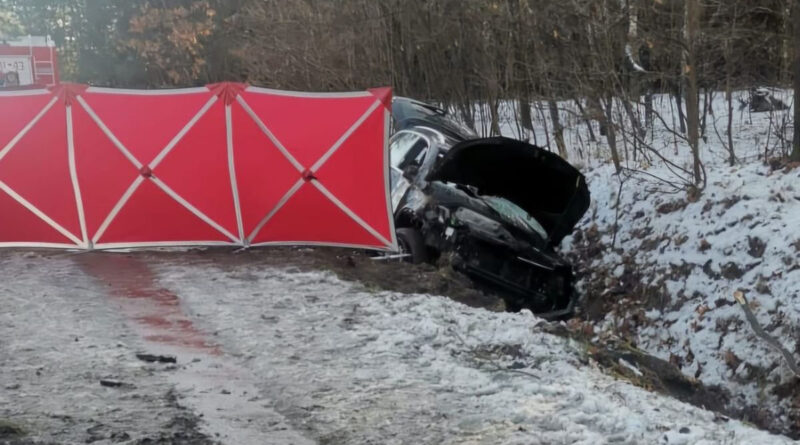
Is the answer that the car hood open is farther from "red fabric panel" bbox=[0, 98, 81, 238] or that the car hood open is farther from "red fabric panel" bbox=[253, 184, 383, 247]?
"red fabric panel" bbox=[0, 98, 81, 238]

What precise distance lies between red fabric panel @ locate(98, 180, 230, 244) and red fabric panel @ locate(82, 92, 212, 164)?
0.42 meters

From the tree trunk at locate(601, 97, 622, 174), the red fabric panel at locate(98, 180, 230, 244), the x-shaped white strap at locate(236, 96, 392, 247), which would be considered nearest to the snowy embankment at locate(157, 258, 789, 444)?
the x-shaped white strap at locate(236, 96, 392, 247)

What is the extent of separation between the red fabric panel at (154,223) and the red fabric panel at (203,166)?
0.54ft

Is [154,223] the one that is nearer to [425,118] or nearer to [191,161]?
[191,161]

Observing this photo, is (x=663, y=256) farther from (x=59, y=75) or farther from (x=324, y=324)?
(x=59, y=75)

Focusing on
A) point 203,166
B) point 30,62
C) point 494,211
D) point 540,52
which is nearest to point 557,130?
point 540,52

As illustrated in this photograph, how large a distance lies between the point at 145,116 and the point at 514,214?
13.8ft

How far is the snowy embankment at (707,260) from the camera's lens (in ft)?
25.3

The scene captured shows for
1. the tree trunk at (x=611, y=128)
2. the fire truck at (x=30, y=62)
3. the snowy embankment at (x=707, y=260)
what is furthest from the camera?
the fire truck at (x=30, y=62)

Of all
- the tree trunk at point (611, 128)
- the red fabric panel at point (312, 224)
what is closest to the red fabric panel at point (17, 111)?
the red fabric panel at point (312, 224)

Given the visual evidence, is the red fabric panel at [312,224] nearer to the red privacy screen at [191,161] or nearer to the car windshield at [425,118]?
the red privacy screen at [191,161]

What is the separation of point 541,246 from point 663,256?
1.72m

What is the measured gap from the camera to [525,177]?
9.74 m

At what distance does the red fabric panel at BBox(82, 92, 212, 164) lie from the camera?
952cm
